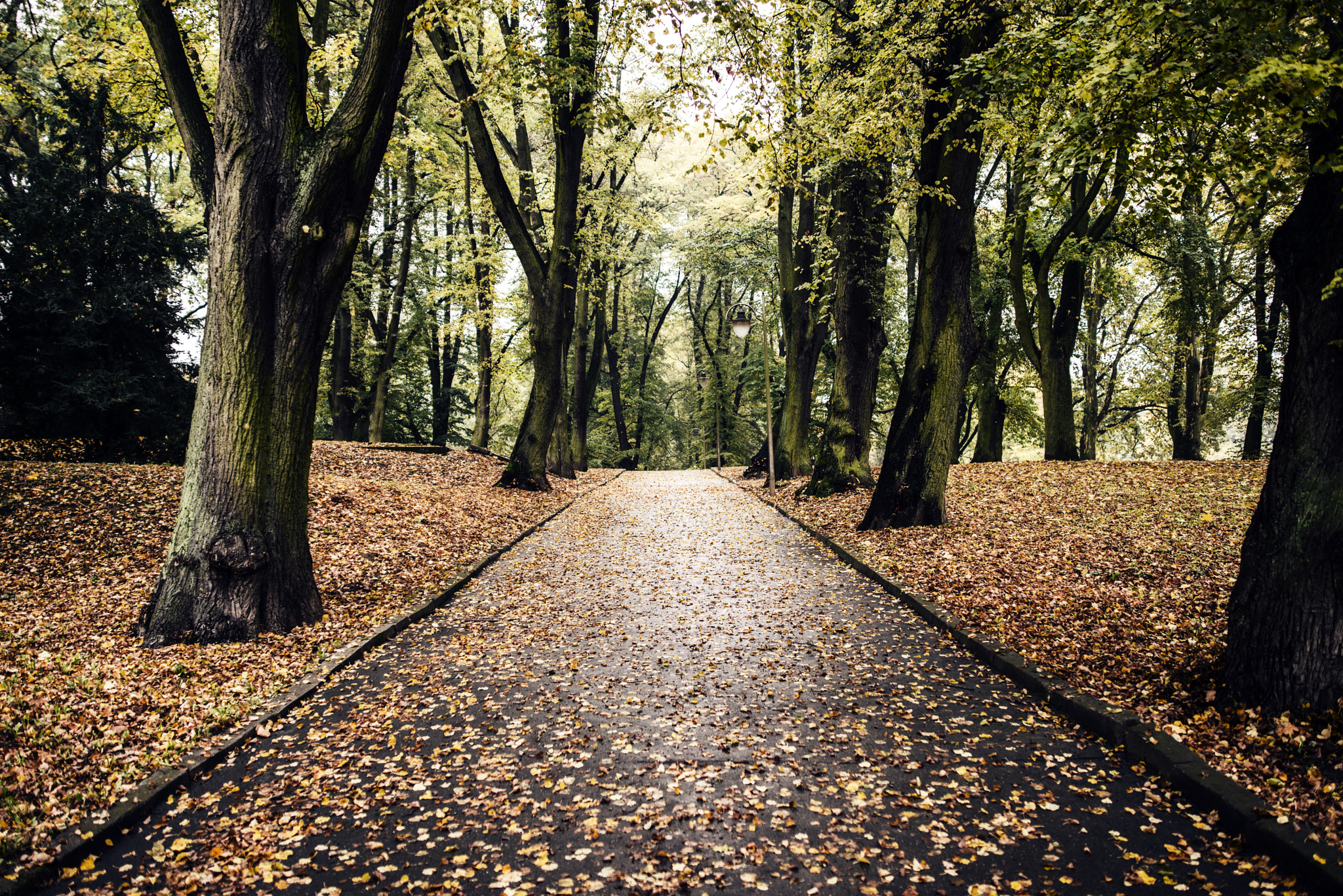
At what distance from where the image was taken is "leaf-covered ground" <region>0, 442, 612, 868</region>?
3531 millimetres

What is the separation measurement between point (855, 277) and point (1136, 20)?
1050 cm

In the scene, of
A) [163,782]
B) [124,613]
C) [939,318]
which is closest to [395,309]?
[124,613]

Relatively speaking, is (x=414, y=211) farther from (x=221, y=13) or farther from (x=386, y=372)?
(x=221, y=13)

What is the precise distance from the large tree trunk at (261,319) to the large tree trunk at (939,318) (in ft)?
23.3

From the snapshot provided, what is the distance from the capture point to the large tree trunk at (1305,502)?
3553 millimetres

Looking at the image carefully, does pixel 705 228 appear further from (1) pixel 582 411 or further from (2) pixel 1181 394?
(2) pixel 1181 394

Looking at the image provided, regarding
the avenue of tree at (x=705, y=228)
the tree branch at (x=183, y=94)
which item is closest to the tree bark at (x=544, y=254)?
the avenue of tree at (x=705, y=228)

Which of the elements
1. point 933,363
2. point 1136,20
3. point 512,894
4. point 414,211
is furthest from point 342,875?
point 414,211

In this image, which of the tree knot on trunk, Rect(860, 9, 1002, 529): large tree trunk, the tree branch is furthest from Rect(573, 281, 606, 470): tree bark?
the tree knot on trunk

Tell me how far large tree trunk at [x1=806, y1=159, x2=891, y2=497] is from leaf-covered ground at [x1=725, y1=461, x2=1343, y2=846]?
1.23m

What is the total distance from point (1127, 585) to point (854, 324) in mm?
8701

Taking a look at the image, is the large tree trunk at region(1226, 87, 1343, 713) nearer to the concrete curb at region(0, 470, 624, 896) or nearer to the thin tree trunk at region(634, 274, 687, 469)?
the concrete curb at region(0, 470, 624, 896)

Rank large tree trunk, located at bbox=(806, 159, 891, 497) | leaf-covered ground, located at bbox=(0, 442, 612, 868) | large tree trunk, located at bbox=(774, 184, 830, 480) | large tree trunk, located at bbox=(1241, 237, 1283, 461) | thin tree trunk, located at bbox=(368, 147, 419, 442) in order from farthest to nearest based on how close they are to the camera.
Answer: thin tree trunk, located at bbox=(368, 147, 419, 442), large tree trunk, located at bbox=(774, 184, 830, 480), large tree trunk, located at bbox=(1241, 237, 1283, 461), large tree trunk, located at bbox=(806, 159, 891, 497), leaf-covered ground, located at bbox=(0, 442, 612, 868)

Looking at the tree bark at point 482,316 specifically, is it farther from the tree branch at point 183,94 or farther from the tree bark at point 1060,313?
the tree bark at point 1060,313
